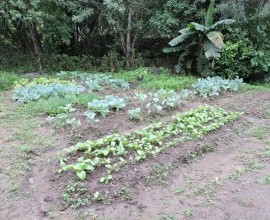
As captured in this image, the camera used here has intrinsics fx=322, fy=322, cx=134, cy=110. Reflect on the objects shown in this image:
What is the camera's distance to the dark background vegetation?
10.0 m

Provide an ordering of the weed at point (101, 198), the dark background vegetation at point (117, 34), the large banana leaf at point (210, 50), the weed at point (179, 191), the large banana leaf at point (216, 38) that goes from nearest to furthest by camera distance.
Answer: the weed at point (101, 198) → the weed at point (179, 191) → the large banana leaf at point (216, 38) → the large banana leaf at point (210, 50) → the dark background vegetation at point (117, 34)

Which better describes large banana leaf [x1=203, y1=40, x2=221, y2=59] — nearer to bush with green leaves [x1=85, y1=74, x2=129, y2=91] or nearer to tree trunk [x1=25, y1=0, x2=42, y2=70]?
bush with green leaves [x1=85, y1=74, x2=129, y2=91]

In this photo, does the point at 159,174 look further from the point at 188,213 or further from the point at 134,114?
the point at 134,114

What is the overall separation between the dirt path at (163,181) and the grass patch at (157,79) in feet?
9.43

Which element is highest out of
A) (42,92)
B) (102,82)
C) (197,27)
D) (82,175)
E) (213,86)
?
(197,27)

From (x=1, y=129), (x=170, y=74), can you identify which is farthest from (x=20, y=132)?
(x=170, y=74)

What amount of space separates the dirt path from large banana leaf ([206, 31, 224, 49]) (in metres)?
3.79

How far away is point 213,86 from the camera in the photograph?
8289mm

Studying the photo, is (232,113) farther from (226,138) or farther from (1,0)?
(1,0)

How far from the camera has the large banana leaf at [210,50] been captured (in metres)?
9.34

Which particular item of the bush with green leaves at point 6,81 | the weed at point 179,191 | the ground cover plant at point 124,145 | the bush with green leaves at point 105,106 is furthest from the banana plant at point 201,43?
the weed at point 179,191

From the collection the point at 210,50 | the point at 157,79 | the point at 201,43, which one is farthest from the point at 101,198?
the point at 201,43

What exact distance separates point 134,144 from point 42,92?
3.41 meters

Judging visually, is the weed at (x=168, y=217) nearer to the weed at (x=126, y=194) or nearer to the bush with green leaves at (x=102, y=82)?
the weed at (x=126, y=194)
